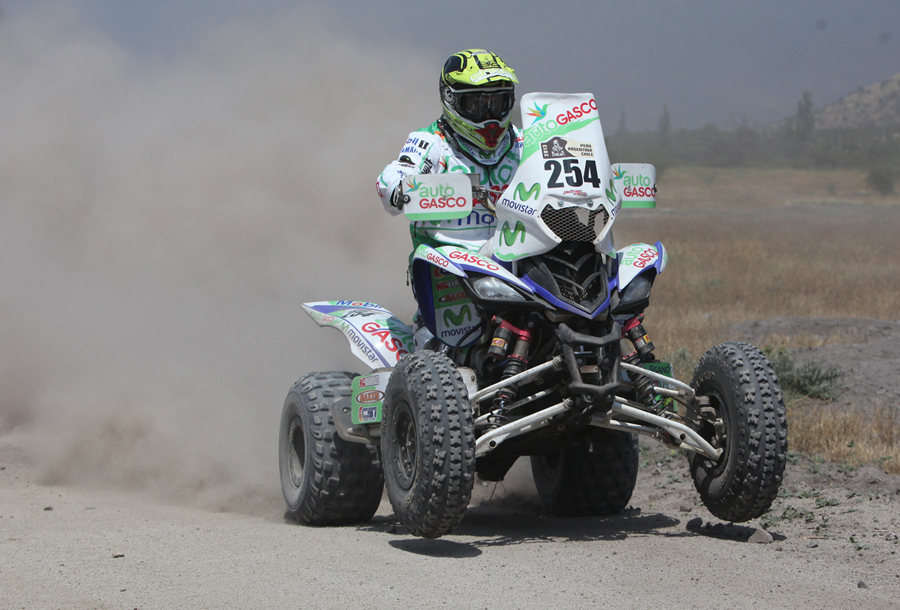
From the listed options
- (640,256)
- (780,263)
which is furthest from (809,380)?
(780,263)

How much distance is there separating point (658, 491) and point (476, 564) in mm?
3108

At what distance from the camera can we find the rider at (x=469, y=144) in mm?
6352

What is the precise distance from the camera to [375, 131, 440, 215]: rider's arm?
20.4 ft

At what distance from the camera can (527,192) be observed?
5.79 meters

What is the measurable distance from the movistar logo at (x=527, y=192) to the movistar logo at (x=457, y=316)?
76 centimetres

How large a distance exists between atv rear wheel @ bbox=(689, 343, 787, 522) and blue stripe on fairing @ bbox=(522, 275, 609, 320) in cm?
77

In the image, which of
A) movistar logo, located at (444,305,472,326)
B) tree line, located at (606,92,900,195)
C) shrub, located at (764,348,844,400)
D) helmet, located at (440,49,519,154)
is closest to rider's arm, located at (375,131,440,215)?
helmet, located at (440,49,519,154)

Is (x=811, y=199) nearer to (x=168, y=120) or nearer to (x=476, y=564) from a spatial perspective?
(x=168, y=120)

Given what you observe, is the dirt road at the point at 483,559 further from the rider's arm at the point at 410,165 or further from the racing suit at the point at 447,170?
the rider's arm at the point at 410,165

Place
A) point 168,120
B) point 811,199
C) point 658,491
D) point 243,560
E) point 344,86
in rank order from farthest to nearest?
1. point 811,199
2. point 344,86
3. point 168,120
4. point 658,491
5. point 243,560

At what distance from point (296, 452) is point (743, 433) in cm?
313

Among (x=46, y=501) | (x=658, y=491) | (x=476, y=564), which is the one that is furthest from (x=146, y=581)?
(x=658, y=491)

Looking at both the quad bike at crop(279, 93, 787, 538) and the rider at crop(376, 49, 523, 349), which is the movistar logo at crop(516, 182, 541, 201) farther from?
the rider at crop(376, 49, 523, 349)

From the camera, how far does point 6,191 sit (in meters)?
13.6
